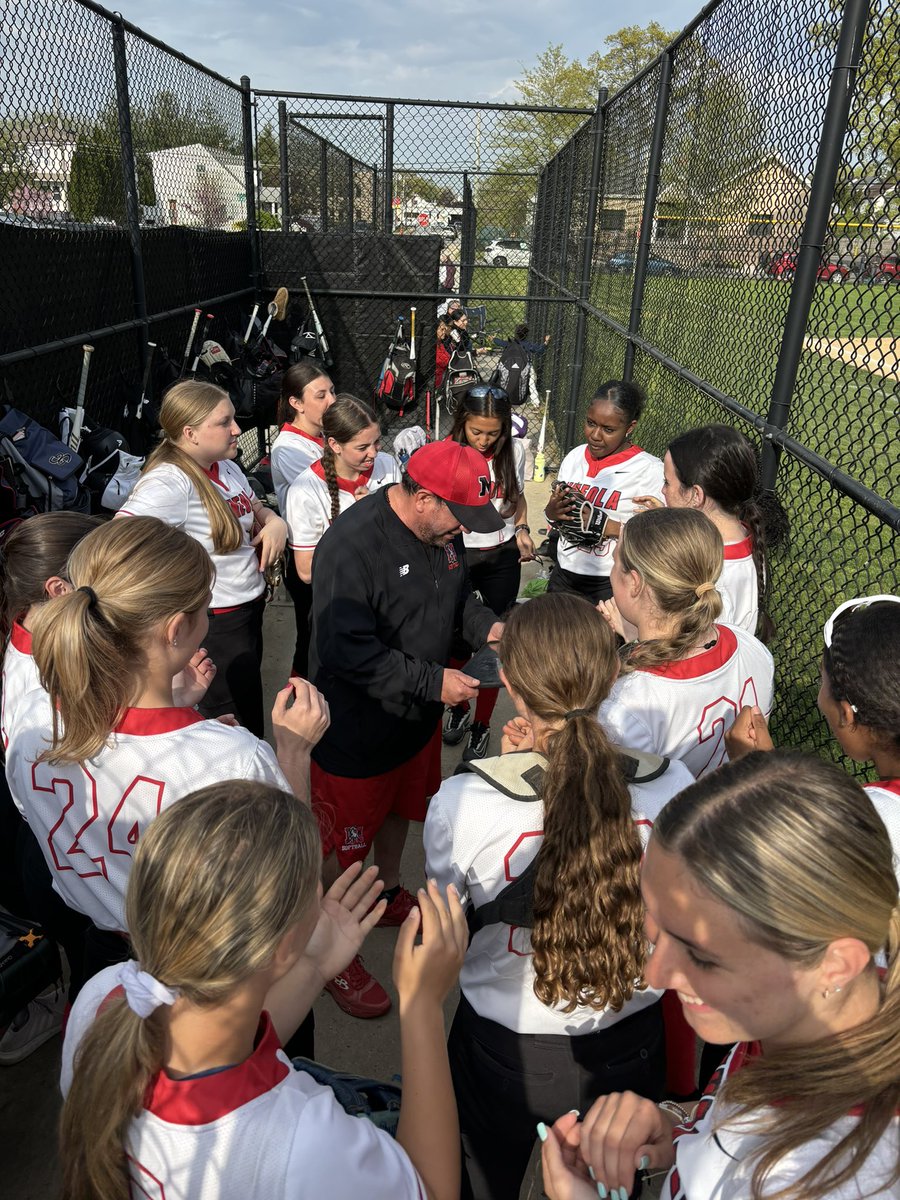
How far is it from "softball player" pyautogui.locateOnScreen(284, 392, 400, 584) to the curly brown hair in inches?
99.8

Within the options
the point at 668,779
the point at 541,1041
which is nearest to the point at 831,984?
the point at 668,779

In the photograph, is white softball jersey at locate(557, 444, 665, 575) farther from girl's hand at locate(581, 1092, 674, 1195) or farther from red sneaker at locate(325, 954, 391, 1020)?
girl's hand at locate(581, 1092, 674, 1195)

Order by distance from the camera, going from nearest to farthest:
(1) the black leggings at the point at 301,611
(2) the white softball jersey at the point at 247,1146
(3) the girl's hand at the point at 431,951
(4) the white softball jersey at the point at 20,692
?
→ (2) the white softball jersey at the point at 247,1146 → (3) the girl's hand at the point at 431,951 → (4) the white softball jersey at the point at 20,692 → (1) the black leggings at the point at 301,611

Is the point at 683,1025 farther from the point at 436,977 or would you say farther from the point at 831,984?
the point at 831,984

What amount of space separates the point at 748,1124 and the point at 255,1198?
69 centimetres

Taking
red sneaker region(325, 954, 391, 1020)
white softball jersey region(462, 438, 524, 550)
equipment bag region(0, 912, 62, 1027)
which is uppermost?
white softball jersey region(462, 438, 524, 550)

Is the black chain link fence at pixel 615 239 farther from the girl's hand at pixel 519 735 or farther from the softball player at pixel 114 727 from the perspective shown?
the softball player at pixel 114 727

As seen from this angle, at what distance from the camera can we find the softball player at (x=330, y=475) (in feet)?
13.0

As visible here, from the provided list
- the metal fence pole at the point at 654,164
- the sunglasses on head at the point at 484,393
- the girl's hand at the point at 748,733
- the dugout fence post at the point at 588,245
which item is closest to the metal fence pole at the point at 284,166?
the dugout fence post at the point at 588,245

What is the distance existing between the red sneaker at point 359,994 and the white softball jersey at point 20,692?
5.04 ft

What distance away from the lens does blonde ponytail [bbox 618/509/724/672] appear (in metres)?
2.23

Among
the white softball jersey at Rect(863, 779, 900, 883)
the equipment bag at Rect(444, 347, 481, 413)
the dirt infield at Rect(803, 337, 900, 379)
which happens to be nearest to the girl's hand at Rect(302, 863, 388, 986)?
the white softball jersey at Rect(863, 779, 900, 883)

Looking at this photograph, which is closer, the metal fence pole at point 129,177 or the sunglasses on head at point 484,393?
the sunglasses on head at point 484,393

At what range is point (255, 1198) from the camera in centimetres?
111
